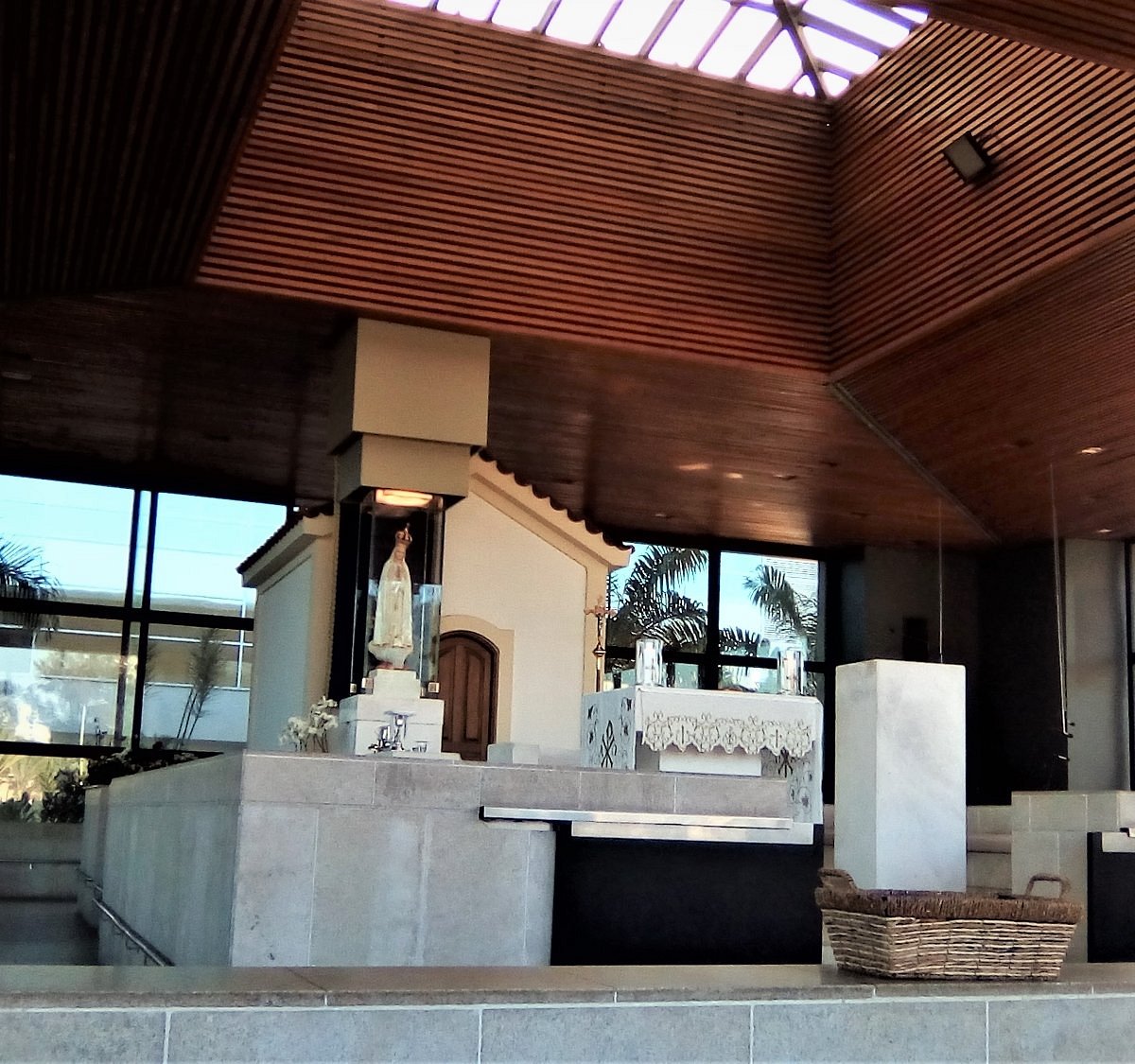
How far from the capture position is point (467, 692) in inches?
489

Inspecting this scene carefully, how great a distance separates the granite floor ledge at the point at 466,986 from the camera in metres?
2.62

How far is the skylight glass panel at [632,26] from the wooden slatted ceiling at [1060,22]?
3.70m

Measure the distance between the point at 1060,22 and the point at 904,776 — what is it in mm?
3229

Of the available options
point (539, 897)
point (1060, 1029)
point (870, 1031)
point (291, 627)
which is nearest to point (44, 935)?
point (291, 627)

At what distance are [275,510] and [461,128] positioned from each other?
7.19m

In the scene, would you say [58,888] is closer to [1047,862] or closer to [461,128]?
[461,128]

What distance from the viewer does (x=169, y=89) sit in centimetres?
707

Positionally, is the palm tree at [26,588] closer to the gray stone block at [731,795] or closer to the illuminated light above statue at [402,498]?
the illuminated light above statue at [402,498]

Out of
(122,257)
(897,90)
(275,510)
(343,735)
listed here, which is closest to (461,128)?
(122,257)

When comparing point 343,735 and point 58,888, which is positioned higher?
point 343,735

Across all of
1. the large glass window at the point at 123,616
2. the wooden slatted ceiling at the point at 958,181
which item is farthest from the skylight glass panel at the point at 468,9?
the large glass window at the point at 123,616

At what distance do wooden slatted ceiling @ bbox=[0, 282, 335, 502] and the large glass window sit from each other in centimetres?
36

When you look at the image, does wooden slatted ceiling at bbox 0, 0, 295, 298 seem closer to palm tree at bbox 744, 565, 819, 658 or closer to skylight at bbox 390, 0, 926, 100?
skylight at bbox 390, 0, 926, 100

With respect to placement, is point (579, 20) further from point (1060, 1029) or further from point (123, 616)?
point (123, 616)
